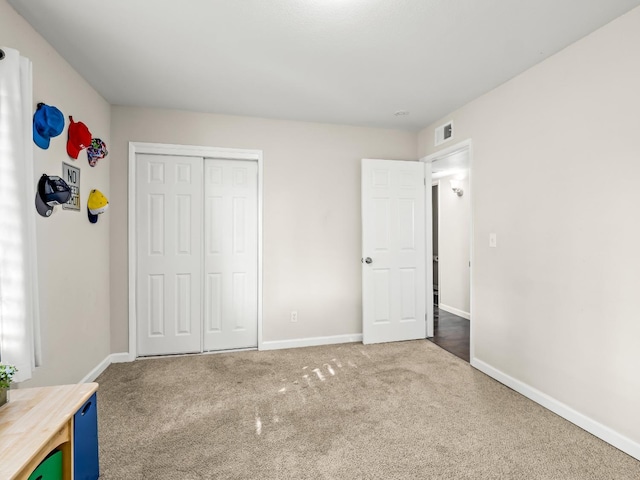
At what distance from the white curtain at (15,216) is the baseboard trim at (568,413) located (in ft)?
10.6

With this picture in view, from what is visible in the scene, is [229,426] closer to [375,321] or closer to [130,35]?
[375,321]

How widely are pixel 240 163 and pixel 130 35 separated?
5.41 feet

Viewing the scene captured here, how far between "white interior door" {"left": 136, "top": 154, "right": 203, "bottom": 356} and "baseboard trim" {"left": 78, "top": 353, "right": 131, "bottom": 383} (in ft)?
0.52

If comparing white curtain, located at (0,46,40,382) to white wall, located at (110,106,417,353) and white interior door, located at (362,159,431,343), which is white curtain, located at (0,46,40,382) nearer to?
white wall, located at (110,106,417,353)

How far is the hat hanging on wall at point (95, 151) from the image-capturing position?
9.39ft

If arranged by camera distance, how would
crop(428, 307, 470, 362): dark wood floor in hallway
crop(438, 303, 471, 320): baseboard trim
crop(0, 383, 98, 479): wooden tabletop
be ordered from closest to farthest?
crop(0, 383, 98, 479): wooden tabletop, crop(428, 307, 470, 362): dark wood floor in hallway, crop(438, 303, 471, 320): baseboard trim

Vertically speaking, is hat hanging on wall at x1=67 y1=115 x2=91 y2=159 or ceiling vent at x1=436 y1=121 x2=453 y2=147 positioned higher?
ceiling vent at x1=436 y1=121 x2=453 y2=147

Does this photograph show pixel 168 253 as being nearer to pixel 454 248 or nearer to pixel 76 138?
pixel 76 138

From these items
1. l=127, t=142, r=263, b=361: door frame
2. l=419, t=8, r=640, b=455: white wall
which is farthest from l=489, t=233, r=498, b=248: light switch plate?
l=127, t=142, r=263, b=361: door frame

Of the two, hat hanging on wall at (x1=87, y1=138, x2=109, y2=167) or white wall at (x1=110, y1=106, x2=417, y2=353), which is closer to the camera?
hat hanging on wall at (x1=87, y1=138, x2=109, y2=167)

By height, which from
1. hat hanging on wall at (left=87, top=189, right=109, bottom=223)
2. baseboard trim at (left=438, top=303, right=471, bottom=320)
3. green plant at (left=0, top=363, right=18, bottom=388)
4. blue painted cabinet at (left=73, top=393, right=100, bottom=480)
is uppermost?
hat hanging on wall at (left=87, top=189, right=109, bottom=223)

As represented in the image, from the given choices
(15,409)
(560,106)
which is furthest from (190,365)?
(560,106)

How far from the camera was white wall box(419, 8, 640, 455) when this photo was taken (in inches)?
77.4

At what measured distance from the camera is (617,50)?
200 cm
